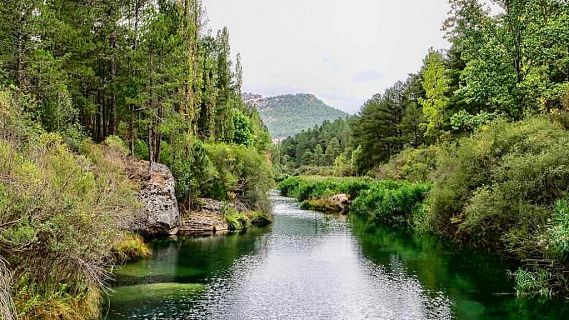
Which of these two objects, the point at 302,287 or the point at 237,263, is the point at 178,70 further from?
the point at 302,287

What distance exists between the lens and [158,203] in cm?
4028

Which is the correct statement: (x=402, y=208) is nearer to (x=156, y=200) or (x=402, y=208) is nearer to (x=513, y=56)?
(x=513, y=56)

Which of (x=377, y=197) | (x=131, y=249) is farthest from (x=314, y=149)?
(x=131, y=249)

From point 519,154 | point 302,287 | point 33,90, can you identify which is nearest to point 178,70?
point 33,90

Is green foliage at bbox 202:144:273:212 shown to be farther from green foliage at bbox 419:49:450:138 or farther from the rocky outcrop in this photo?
green foliage at bbox 419:49:450:138

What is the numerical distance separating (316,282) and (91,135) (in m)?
24.2

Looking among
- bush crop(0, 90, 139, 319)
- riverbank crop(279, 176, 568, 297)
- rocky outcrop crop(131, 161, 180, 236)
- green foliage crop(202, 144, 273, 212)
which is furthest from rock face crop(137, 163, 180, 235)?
riverbank crop(279, 176, 568, 297)

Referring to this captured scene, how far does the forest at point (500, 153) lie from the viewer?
27.4 meters

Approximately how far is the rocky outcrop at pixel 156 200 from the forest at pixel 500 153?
19.2 meters

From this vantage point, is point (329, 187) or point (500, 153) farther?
point (329, 187)

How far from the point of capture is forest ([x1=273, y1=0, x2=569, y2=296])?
27406 mm

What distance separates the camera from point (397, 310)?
22.8 metres

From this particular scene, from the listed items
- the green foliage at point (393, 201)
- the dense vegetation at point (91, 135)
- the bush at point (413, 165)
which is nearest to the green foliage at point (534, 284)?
the dense vegetation at point (91, 135)

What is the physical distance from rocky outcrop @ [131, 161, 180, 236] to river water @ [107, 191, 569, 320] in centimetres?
143
